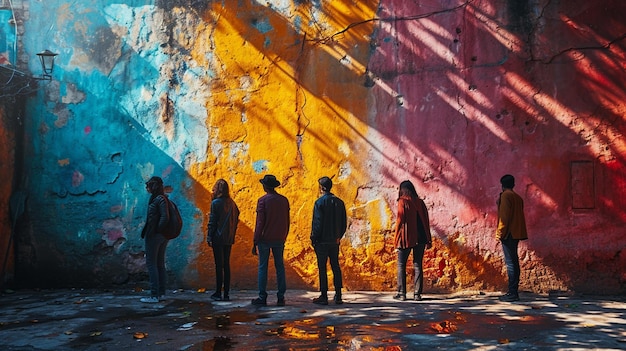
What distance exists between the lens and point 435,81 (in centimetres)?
976

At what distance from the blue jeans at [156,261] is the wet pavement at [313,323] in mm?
252

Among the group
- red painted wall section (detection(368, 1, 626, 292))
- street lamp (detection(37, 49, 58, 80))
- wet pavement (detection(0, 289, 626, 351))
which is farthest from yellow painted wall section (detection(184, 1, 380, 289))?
street lamp (detection(37, 49, 58, 80))

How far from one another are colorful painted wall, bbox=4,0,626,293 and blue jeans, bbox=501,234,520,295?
0.76m

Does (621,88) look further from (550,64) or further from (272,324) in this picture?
(272,324)

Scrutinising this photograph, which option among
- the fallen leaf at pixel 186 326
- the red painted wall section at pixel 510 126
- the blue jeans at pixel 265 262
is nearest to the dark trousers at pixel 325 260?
the blue jeans at pixel 265 262

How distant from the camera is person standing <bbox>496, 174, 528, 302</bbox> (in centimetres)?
850

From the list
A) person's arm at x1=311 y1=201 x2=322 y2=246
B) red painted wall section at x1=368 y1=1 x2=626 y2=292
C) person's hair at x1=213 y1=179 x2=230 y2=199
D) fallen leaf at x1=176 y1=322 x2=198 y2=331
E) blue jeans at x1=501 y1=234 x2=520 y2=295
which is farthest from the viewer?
red painted wall section at x1=368 y1=1 x2=626 y2=292

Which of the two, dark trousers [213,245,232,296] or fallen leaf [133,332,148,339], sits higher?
dark trousers [213,245,232,296]

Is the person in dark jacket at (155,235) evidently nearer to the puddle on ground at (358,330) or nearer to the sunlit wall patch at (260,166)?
the puddle on ground at (358,330)

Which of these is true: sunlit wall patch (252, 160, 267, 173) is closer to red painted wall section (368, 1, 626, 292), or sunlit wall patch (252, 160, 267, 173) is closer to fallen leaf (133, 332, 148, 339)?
red painted wall section (368, 1, 626, 292)

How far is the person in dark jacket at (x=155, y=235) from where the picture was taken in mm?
8370

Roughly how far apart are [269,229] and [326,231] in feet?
2.42

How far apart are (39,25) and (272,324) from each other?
682 centimetres

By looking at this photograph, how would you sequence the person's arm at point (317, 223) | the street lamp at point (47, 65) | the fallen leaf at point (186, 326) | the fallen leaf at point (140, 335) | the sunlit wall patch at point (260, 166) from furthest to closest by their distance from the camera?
1. the street lamp at point (47, 65)
2. the sunlit wall patch at point (260, 166)
3. the person's arm at point (317, 223)
4. the fallen leaf at point (186, 326)
5. the fallen leaf at point (140, 335)
